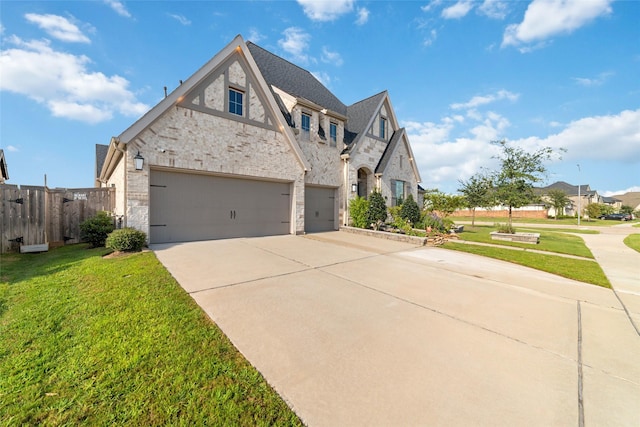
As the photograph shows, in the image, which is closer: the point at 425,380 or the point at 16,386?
the point at 16,386

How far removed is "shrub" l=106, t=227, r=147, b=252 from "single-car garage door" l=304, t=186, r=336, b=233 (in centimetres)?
773

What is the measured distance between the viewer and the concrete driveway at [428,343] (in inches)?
78.4

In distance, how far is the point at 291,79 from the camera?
1481 cm

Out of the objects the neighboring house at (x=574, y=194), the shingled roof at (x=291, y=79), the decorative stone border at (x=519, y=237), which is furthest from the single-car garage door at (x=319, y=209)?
the neighboring house at (x=574, y=194)

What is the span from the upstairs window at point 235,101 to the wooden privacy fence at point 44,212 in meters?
5.32

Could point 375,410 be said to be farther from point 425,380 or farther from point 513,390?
point 513,390

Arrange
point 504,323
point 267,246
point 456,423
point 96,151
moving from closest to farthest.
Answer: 1. point 456,423
2. point 504,323
3. point 267,246
4. point 96,151

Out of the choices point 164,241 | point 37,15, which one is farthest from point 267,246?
point 37,15

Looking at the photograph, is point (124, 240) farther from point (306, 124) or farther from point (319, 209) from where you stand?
point (306, 124)

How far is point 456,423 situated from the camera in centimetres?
182

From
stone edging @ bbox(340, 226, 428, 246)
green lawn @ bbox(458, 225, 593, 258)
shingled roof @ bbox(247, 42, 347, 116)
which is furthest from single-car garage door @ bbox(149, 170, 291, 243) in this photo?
green lawn @ bbox(458, 225, 593, 258)

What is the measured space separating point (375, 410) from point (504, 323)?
2.66 m

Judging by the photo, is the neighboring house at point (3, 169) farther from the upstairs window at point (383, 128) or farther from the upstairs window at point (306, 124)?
the upstairs window at point (383, 128)

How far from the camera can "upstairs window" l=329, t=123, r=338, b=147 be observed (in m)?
14.1
